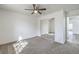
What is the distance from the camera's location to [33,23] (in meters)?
6.52

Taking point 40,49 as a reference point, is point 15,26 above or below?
above

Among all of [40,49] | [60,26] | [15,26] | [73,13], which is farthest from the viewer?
[15,26]

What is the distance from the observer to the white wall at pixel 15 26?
423cm

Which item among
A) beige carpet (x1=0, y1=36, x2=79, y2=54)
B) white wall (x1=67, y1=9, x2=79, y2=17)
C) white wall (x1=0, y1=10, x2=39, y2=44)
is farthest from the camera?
white wall (x1=67, y1=9, x2=79, y2=17)

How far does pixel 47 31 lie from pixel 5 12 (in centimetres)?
559

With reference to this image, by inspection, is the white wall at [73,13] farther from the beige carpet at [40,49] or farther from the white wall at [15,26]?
the white wall at [15,26]

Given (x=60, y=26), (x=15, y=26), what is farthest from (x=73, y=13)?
(x=15, y=26)

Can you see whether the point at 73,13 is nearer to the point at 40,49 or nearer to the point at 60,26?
the point at 60,26

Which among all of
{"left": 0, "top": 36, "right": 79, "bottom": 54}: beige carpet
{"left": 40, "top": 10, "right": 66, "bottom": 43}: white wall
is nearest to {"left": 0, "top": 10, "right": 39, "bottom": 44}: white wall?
{"left": 0, "top": 36, "right": 79, "bottom": 54}: beige carpet

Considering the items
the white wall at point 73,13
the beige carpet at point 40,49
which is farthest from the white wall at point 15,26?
the white wall at point 73,13

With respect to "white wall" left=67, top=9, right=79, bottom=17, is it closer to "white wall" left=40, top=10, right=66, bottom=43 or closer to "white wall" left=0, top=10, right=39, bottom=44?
"white wall" left=40, top=10, right=66, bottom=43

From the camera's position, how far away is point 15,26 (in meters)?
4.94

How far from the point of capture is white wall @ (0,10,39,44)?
423cm
